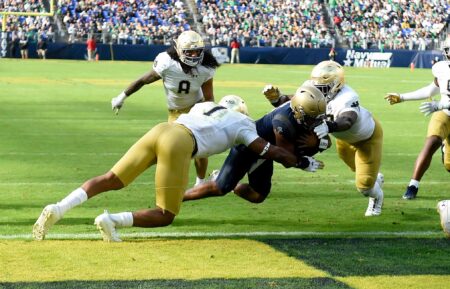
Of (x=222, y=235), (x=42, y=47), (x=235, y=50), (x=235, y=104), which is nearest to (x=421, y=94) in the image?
(x=235, y=104)

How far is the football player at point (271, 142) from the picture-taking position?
733 centimetres

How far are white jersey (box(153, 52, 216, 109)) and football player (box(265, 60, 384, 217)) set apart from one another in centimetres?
135

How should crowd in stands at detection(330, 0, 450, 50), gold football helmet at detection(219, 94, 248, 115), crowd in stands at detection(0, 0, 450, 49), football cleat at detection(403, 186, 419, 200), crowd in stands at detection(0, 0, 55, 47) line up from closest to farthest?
1. gold football helmet at detection(219, 94, 248, 115)
2. football cleat at detection(403, 186, 419, 200)
3. crowd in stands at detection(0, 0, 55, 47)
4. crowd in stands at detection(0, 0, 450, 49)
5. crowd in stands at detection(330, 0, 450, 50)

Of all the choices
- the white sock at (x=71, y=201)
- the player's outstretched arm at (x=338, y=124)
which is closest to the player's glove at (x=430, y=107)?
the player's outstretched arm at (x=338, y=124)

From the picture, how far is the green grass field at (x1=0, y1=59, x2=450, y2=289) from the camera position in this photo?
6.21m

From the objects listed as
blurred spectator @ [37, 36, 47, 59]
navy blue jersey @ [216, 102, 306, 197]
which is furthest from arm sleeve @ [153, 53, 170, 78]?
blurred spectator @ [37, 36, 47, 59]

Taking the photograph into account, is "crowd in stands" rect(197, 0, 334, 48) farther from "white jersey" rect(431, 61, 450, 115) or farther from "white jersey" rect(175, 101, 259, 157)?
"white jersey" rect(175, 101, 259, 157)

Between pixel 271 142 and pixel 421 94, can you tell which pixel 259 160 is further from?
pixel 421 94

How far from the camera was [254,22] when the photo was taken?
4875 cm

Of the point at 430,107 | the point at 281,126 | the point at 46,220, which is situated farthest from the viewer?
the point at 430,107

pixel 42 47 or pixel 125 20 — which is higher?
pixel 125 20

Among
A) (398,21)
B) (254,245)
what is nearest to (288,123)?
(254,245)

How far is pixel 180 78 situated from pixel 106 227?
3.04m

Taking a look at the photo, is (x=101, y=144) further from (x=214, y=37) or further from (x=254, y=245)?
(x=214, y=37)
